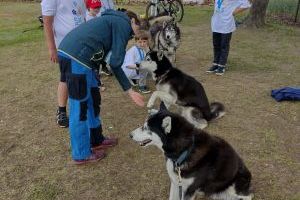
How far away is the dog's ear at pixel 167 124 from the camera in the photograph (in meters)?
3.28

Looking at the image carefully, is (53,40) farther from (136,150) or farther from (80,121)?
(136,150)

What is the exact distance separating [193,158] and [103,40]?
59.6 inches

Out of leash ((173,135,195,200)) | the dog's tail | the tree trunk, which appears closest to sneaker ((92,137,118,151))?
the dog's tail

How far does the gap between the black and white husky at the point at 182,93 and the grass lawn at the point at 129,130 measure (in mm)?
242

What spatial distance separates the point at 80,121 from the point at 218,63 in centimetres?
427

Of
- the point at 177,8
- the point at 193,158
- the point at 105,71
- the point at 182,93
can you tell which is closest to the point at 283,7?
the point at 177,8

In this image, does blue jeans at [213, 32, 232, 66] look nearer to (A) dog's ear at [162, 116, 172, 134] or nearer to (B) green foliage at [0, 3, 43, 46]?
(A) dog's ear at [162, 116, 172, 134]

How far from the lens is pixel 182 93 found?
5453mm

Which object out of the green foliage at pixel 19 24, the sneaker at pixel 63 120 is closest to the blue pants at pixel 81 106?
the sneaker at pixel 63 120

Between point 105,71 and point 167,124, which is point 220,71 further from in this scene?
point 167,124

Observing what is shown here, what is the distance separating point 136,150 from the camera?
16.0ft

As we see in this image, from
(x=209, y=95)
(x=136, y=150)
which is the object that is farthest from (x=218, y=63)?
(x=136, y=150)

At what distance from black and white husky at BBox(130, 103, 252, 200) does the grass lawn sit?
548 mm

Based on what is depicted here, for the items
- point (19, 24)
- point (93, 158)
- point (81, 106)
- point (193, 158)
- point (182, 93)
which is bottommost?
point (19, 24)
